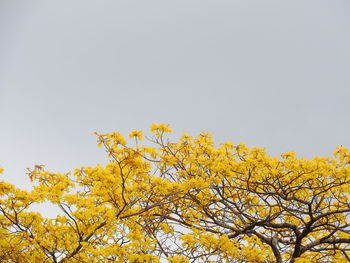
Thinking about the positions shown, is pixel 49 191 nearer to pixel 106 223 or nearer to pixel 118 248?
pixel 106 223

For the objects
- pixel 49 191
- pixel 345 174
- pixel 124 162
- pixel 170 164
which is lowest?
pixel 49 191

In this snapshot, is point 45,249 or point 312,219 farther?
point 312,219

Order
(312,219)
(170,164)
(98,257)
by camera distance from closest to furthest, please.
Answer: (98,257) → (312,219) → (170,164)

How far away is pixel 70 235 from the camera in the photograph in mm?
3844

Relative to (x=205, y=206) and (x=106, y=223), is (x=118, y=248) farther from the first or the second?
(x=205, y=206)

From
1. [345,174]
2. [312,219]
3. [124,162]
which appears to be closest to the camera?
[124,162]

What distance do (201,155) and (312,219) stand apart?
1768 millimetres

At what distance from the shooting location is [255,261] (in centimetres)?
434

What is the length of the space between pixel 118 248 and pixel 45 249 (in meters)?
0.98

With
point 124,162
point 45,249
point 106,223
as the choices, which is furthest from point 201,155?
point 45,249

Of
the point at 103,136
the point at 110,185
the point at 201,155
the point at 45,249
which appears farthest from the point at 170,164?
the point at 45,249

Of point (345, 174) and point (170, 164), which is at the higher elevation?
point (170, 164)

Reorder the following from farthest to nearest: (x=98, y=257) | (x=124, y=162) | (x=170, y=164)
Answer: (x=170, y=164) < (x=124, y=162) < (x=98, y=257)

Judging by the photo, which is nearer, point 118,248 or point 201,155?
point 118,248
